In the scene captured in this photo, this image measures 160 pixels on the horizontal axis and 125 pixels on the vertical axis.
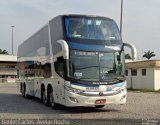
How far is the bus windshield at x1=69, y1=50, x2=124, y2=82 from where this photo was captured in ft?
47.8

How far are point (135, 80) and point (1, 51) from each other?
275ft

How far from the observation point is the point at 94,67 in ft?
48.2

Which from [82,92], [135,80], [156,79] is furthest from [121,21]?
[82,92]

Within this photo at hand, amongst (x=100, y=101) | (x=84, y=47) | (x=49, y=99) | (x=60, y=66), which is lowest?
(x=49, y=99)

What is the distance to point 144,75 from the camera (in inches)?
1773

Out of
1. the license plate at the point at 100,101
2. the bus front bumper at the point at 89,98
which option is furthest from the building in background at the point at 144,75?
the license plate at the point at 100,101

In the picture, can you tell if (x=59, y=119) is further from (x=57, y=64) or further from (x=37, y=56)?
(x=37, y=56)

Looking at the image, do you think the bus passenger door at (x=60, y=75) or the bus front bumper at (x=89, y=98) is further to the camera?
the bus passenger door at (x=60, y=75)

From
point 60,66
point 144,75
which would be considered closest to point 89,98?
point 60,66

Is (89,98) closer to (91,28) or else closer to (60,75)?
(60,75)

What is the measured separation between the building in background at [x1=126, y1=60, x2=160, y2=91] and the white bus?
2787cm

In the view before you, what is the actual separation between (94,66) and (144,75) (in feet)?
102

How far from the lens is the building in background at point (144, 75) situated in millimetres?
42656

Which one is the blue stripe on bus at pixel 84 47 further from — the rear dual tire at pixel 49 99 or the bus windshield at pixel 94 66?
the rear dual tire at pixel 49 99
